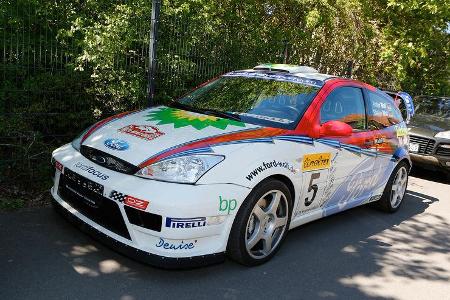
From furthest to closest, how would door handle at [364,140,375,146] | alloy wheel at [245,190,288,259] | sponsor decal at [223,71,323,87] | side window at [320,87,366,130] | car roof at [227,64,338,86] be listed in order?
door handle at [364,140,375,146]
car roof at [227,64,338,86]
sponsor decal at [223,71,323,87]
side window at [320,87,366,130]
alloy wheel at [245,190,288,259]

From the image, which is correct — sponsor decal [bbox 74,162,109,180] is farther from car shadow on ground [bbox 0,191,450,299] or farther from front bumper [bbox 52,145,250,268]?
car shadow on ground [bbox 0,191,450,299]

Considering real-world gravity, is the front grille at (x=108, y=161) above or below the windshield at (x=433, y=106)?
below

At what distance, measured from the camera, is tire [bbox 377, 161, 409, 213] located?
6.37 m

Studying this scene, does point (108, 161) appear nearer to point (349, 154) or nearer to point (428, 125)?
point (349, 154)

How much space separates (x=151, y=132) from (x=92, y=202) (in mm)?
785

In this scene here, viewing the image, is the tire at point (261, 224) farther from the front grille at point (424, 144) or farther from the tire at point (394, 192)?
the front grille at point (424, 144)

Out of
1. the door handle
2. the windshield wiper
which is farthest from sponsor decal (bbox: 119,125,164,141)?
the door handle

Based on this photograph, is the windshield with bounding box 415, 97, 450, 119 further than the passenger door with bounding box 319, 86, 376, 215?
Yes

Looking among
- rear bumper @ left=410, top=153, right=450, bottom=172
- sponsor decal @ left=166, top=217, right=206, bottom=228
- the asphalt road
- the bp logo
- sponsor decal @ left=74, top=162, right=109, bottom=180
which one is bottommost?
the asphalt road

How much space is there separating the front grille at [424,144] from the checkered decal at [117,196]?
7.01m

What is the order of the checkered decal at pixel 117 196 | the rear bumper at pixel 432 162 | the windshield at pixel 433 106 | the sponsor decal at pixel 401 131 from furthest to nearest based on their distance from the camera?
the windshield at pixel 433 106, the rear bumper at pixel 432 162, the sponsor decal at pixel 401 131, the checkered decal at pixel 117 196

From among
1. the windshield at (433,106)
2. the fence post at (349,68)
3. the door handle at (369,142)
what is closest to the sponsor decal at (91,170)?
the door handle at (369,142)

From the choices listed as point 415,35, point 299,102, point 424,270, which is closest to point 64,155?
point 299,102

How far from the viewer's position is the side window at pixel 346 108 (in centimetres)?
495
